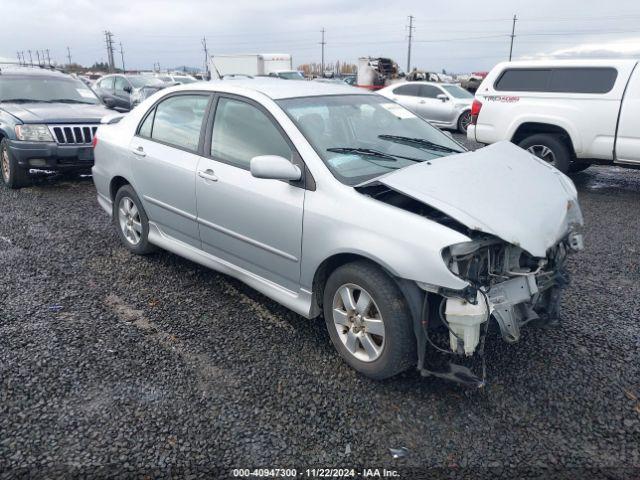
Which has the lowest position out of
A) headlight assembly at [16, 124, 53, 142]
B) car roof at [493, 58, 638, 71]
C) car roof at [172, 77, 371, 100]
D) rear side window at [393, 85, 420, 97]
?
headlight assembly at [16, 124, 53, 142]

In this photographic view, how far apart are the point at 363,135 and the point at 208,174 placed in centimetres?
119

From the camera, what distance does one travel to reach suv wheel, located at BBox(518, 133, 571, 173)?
26.0ft

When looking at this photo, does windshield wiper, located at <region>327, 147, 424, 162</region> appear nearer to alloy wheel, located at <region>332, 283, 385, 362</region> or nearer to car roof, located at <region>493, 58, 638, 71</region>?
alloy wheel, located at <region>332, 283, 385, 362</region>

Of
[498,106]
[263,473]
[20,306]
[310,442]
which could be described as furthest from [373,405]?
[498,106]

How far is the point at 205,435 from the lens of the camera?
2.68 meters

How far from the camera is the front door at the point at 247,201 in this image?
11.1 feet

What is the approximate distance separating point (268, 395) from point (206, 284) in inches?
67.0

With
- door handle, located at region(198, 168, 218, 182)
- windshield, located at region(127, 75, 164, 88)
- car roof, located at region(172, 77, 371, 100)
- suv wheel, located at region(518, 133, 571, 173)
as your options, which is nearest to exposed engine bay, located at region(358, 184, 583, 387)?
car roof, located at region(172, 77, 371, 100)

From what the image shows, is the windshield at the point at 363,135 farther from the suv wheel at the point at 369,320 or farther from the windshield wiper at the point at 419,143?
the suv wheel at the point at 369,320

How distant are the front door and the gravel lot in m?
0.51

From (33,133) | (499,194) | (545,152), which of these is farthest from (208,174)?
(545,152)

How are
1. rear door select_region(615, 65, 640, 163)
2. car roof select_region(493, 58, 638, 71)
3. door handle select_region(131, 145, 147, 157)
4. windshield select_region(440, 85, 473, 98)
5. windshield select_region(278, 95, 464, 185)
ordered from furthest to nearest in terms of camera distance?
1. windshield select_region(440, 85, 473, 98)
2. car roof select_region(493, 58, 638, 71)
3. rear door select_region(615, 65, 640, 163)
4. door handle select_region(131, 145, 147, 157)
5. windshield select_region(278, 95, 464, 185)

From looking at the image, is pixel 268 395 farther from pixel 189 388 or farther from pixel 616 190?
pixel 616 190

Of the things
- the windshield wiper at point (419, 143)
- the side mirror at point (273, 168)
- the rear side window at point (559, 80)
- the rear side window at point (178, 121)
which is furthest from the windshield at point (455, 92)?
the side mirror at point (273, 168)
